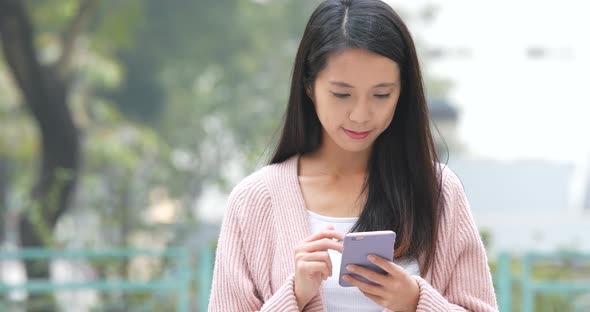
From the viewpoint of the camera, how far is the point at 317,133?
1.87 metres

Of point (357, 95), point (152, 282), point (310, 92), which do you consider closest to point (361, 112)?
point (357, 95)

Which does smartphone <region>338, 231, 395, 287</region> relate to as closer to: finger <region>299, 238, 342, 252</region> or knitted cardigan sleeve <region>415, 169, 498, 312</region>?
finger <region>299, 238, 342, 252</region>

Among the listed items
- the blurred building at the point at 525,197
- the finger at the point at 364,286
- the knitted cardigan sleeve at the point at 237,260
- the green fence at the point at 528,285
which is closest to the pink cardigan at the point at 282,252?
the knitted cardigan sleeve at the point at 237,260

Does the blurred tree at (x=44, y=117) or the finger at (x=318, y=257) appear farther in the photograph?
the blurred tree at (x=44, y=117)

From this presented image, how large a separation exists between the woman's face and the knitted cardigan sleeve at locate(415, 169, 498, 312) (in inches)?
7.7

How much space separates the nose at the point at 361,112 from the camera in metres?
1.65

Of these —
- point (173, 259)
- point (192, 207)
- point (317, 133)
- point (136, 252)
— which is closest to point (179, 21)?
point (192, 207)

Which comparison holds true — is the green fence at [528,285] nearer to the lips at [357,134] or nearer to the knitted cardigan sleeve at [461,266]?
the knitted cardigan sleeve at [461,266]

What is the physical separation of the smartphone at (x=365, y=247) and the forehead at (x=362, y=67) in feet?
0.85

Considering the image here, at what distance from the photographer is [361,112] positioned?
165cm

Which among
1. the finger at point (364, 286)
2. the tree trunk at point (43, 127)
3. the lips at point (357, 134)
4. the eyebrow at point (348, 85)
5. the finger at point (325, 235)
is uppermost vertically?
the eyebrow at point (348, 85)

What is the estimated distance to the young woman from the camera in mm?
1649

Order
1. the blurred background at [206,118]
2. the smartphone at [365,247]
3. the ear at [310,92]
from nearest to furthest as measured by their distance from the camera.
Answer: the smartphone at [365,247]
the ear at [310,92]
the blurred background at [206,118]

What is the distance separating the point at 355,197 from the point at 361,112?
0.20 meters
